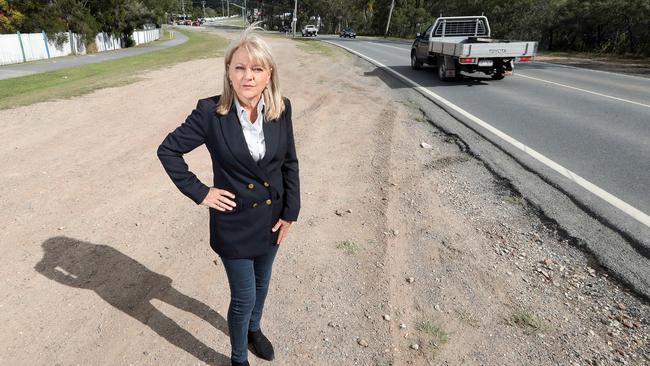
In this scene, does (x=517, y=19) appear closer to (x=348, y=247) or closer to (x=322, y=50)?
(x=322, y=50)

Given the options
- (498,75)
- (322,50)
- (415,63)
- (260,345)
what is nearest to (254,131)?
(260,345)

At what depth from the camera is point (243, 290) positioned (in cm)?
228

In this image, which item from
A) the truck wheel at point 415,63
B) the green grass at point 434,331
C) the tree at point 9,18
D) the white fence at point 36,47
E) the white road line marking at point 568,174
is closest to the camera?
the green grass at point 434,331

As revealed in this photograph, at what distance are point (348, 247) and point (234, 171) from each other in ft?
6.45

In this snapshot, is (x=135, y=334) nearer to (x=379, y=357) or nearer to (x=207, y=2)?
(x=379, y=357)

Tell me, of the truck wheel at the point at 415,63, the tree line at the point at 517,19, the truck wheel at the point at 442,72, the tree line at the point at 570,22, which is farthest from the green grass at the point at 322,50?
the truck wheel at the point at 442,72

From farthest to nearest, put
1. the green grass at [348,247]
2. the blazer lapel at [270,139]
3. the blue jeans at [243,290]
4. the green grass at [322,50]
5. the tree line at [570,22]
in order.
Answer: the tree line at [570,22] < the green grass at [322,50] < the green grass at [348,247] < the blue jeans at [243,290] < the blazer lapel at [270,139]

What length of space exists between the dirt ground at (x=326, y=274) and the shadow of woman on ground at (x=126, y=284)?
13mm

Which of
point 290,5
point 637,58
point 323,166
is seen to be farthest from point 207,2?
point 323,166

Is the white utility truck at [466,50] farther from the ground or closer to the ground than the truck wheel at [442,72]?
farther from the ground

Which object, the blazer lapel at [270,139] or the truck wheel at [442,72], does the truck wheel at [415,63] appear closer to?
the truck wheel at [442,72]

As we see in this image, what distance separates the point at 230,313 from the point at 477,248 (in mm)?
2410

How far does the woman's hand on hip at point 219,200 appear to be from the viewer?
2094 millimetres

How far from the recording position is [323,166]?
5863 mm
